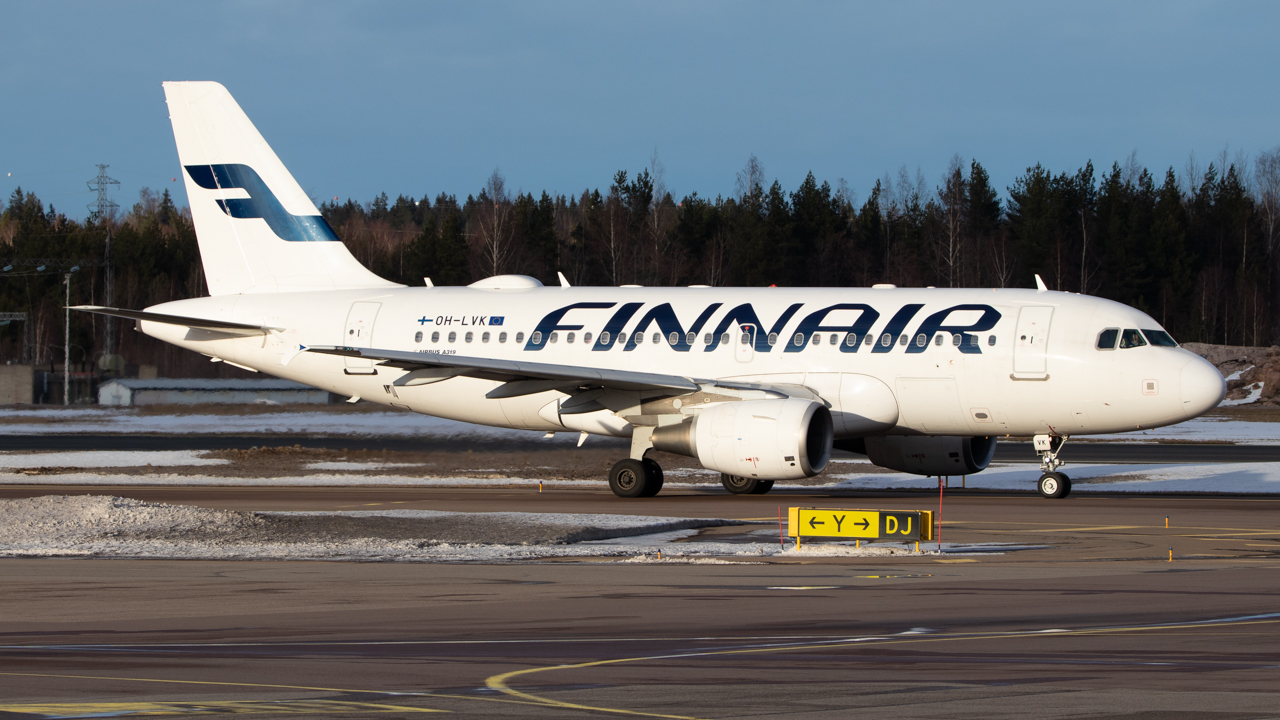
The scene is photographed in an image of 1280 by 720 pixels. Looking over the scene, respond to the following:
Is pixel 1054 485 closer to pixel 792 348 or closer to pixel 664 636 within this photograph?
pixel 792 348

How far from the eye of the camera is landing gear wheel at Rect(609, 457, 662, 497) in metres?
25.2

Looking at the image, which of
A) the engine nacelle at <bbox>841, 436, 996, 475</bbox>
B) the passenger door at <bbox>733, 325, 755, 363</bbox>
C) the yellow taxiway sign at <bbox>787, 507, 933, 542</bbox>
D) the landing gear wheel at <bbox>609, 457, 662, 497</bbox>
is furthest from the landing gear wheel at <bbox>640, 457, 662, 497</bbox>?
the yellow taxiway sign at <bbox>787, 507, 933, 542</bbox>

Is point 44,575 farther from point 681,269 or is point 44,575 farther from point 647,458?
point 681,269

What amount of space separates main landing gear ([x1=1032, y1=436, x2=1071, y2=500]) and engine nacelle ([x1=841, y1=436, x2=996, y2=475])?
4.59ft

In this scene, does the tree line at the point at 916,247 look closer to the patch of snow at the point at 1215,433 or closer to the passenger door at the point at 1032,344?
the patch of snow at the point at 1215,433

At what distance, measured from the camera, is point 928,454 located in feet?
86.1

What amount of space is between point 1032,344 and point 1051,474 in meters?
2.41

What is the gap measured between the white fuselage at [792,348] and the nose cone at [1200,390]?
0.08 ft

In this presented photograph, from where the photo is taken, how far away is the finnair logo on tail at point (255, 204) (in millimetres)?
30594

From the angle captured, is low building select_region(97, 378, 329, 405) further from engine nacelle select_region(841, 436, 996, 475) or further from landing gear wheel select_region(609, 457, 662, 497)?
engine nacelle select_region(841, 436, 996, 475)

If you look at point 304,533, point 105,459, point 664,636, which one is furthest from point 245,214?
point 664,636

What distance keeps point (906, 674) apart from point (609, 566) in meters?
6.81

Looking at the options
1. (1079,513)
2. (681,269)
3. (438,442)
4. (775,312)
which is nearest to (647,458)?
(775,312)

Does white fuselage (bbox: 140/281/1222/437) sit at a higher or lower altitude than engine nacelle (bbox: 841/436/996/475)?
higher
